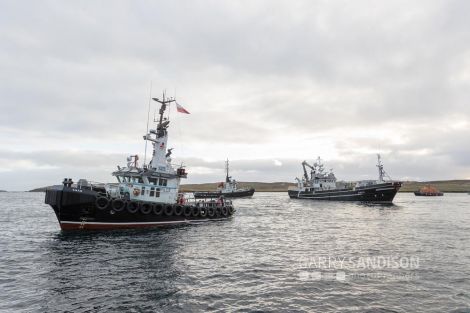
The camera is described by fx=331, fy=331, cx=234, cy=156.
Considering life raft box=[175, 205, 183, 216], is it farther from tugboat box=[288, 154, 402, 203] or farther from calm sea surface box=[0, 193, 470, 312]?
tugboat box=[288, 154, 402, 203]

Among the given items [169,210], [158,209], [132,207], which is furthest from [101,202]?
[169,210]

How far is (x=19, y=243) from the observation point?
27.5 meters

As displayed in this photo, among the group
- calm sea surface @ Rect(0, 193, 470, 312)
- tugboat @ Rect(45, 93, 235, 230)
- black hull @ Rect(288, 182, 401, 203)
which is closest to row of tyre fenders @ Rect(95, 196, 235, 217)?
tugboat @ Rect(45, 93, 235, 230)

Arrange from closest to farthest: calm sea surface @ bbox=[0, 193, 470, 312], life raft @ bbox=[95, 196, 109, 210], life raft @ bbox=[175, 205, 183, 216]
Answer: calm sea surface @ bbox=[0, 193, 470, 312], life raft @ bbox=[95, 196, 109, 210], life raft @ bbox=[175, 205, 183, 216]

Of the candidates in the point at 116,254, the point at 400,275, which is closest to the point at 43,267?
the point at 116,254

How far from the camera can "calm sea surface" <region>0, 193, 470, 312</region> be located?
13.6 metres

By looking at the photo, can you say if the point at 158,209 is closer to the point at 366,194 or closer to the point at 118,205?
the point at 118,205

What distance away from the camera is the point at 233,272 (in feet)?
60.0

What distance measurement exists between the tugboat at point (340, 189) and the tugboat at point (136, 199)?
57.8 meters

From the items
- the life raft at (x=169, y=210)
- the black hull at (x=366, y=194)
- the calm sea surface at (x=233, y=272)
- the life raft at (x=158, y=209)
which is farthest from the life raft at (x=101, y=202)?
A: the black hull at (x=366, y=194)

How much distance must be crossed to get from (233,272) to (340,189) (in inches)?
3276

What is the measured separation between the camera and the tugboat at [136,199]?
3052 cm

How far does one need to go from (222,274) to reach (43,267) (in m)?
10.6

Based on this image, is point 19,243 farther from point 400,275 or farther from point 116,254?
point 400,275
